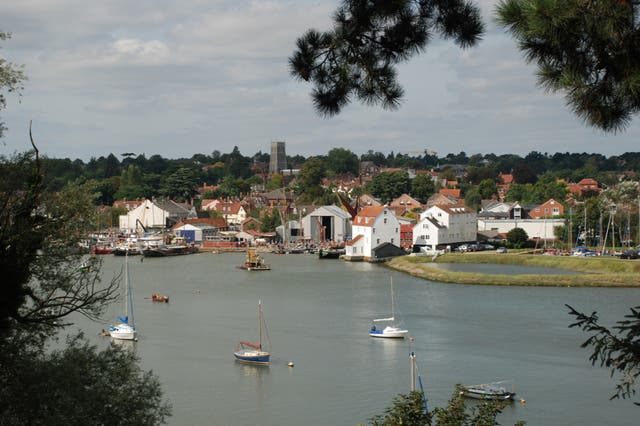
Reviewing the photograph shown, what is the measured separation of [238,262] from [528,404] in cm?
2363

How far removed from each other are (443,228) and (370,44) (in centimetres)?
3151

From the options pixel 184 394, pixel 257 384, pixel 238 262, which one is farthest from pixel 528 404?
pixel 238 262

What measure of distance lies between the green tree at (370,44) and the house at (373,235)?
28.3 meters

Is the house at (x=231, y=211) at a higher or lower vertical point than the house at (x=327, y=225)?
higher

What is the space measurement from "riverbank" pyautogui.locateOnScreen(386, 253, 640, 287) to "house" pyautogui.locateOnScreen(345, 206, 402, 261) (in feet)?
5.90

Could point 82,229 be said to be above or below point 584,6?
below

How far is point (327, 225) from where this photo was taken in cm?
4222

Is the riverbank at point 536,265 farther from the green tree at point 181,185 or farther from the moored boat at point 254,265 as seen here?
the green tree at point 181,185

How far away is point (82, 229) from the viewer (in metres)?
6.05

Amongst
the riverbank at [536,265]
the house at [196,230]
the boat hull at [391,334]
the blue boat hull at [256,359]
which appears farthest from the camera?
the house at [196,230]

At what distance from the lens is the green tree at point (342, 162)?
8500cm

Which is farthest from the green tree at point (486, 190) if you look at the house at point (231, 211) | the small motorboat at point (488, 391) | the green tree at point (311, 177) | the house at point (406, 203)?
the small motorboat at point (488, 391)

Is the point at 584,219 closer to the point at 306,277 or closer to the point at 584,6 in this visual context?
the point at 306,277

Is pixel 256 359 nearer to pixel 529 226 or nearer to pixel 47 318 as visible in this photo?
pixel 47 318
